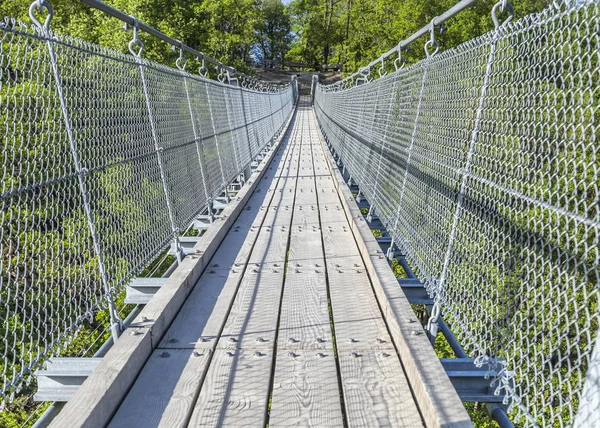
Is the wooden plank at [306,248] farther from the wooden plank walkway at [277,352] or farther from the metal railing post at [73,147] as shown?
the metal railing post at [73,147]

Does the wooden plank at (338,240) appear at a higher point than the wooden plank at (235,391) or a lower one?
lower

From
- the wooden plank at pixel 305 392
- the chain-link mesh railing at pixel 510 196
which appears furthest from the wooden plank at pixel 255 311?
the chain-link mesh railing at pixel 510 196

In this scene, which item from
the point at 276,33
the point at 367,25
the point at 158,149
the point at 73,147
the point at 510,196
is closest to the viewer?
the point at 510,196

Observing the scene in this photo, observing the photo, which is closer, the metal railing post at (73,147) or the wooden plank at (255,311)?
the metal railing post at (73,147)

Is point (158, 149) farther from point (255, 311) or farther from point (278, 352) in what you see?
point (278, 352)

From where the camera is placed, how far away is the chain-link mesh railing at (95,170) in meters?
2.36

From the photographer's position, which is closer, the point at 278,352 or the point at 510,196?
the point at 510,196

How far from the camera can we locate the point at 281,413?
210cm

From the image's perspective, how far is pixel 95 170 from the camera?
2.67m

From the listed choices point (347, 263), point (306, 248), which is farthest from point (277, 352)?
point (306, 248)

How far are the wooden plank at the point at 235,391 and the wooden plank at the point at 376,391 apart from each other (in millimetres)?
346

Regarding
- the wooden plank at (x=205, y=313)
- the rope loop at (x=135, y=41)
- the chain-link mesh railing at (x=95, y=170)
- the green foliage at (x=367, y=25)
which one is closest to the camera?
the chain-link mesh railing at (x=95, y=170)

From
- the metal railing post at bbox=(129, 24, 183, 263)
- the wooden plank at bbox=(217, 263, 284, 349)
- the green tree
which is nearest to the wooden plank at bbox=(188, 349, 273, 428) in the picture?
the wooden plank at bbox=(217, 263, 284, 349)

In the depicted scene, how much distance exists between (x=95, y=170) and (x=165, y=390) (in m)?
1.15
